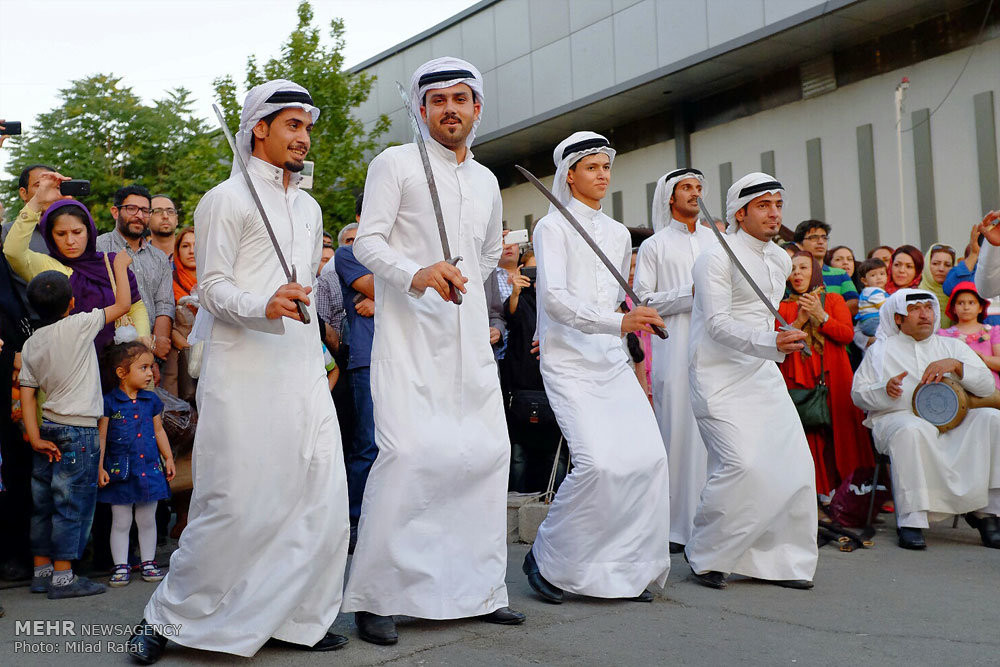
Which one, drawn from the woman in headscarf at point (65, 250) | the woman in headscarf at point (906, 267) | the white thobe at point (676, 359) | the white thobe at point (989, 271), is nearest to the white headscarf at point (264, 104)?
the woman in headscarf at point (65, 250)

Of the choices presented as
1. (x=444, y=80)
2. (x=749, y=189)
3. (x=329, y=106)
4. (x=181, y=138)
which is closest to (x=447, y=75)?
(x=444, y=80)

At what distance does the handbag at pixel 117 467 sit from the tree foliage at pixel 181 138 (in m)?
14.1

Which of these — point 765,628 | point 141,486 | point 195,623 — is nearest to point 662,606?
point 765,628

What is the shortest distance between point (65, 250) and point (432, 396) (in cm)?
257

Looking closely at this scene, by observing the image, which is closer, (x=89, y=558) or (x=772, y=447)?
(x=772, y=447)

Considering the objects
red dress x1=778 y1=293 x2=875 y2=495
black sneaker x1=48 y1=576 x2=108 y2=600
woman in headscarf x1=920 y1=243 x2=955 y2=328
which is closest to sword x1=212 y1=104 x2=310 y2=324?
black sneaker x1=48 y1=576 x2=108 y2=600

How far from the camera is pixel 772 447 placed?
548 centimetres

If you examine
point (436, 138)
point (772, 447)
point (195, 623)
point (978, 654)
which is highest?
point (436, 138)

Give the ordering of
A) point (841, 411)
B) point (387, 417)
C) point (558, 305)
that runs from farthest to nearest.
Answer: point (841, 411) < point (558, 305) < point (387, 417)

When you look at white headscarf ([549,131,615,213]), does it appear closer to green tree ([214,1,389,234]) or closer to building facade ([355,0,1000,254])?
building facade ([355,0,1000,254])

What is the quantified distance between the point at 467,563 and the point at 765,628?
1247mm

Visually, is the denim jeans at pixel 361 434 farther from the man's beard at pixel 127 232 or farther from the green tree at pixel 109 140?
the green tree at pixel 109 140

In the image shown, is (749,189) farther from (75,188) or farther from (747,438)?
(75,188)

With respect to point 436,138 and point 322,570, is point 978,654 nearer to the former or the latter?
point 322,570
